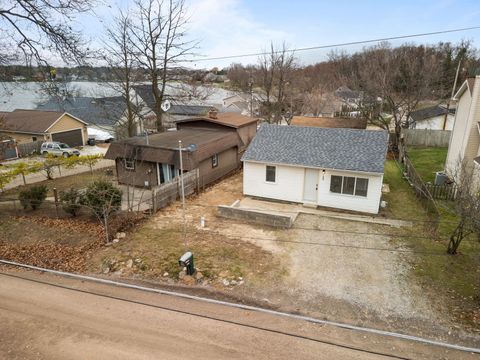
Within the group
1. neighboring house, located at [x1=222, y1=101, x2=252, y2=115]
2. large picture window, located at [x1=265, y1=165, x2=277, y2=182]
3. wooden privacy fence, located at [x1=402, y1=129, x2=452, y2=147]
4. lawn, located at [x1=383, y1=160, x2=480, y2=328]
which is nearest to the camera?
lawn, located at [x1=383, y1=160, x2=480, y2=328]

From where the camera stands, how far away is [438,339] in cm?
791

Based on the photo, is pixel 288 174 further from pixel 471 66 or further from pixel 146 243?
pixel 471 66

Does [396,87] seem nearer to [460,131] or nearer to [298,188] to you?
[460,131]

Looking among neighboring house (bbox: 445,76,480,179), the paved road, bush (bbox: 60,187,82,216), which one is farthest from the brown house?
neighboring house (bbox: 445,76,480,179)

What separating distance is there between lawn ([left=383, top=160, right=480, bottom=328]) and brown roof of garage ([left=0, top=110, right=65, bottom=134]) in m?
37.5

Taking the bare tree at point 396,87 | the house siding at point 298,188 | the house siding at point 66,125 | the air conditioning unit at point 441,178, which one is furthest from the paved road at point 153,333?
the house siding at point 66,125

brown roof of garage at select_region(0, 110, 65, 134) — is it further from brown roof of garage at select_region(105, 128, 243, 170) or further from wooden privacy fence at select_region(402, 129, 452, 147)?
wooden privacy fence at select_region(402, 129, 452, 147)

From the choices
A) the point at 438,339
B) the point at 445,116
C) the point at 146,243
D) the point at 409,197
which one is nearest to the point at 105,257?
the point at 146,243

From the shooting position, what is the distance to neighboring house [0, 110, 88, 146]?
36688mm

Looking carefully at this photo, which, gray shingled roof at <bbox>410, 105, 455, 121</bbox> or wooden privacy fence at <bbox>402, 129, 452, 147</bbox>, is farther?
gray shingled roof at <bbox>410, 105, 455, 121</bbox>

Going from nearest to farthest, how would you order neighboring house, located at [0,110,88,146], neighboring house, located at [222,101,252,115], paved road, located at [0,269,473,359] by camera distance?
paved road, located at [0,269,473,359]
neighboring house, located at [0,110,88,146]
neighboring house, located at [222,101,252,115]

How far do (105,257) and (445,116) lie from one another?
1614 inches

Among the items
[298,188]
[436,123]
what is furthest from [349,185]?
[436,123]

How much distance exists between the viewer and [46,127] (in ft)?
121
